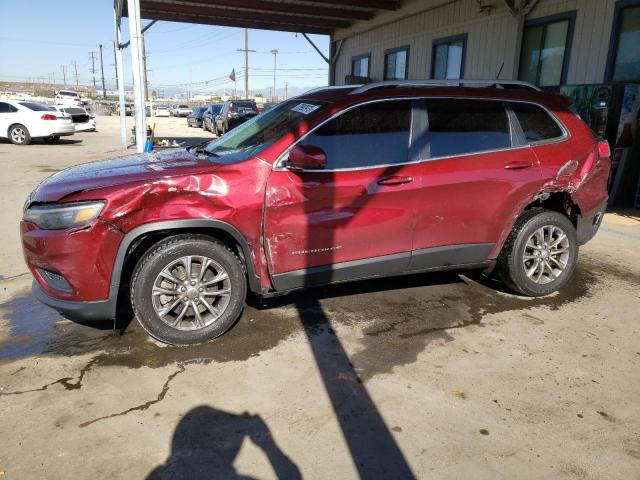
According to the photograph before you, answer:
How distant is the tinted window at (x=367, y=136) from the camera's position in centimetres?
368

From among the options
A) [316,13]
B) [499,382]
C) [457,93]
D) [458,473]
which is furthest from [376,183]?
[316,13]

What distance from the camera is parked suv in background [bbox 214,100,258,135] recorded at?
2281 centimetres

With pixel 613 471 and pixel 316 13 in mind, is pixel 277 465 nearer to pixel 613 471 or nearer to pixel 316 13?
pixel 613 471

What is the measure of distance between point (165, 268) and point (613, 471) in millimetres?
2841

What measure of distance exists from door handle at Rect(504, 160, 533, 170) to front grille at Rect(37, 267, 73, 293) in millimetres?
3459

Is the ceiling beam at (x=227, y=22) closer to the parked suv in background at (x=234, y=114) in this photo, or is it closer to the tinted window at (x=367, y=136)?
the parked suv in background at (x=234, y=114)

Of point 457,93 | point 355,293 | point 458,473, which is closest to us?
point 458,473

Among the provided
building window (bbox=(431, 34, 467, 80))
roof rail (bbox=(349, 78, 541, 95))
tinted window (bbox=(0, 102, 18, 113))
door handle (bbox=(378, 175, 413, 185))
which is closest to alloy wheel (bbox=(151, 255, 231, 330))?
door handle (bbox=(378, 175, 413, 185))

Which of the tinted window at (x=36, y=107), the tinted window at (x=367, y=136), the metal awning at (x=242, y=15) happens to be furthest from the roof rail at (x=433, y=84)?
the tinted window at (x=36, y=107)

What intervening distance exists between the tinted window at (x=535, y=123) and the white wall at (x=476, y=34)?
17.4 feet

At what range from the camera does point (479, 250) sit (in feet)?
13.9

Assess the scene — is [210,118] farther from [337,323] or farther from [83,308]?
[83,308]

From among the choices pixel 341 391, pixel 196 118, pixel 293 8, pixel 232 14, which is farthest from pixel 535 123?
pixel 196 118

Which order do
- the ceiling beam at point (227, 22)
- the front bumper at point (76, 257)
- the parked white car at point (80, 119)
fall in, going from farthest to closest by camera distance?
the parked white car at point (80, 119), the ceiling beam at point (227, 22), the front bumper at point (76, 257)
